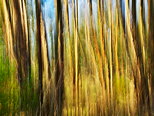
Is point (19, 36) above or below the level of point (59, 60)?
above

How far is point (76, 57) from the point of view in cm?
324

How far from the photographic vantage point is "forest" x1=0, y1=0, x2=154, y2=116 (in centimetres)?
312

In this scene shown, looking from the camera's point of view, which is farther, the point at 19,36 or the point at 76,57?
the point at 76,57

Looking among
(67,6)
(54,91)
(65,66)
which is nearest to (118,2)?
(67,6)

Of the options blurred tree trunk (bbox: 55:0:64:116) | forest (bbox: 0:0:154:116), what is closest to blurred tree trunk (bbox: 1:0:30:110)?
forest (bbox: 0:0:154:116)

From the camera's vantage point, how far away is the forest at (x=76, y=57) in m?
3.12

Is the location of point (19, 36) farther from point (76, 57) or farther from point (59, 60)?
point (76, 57)

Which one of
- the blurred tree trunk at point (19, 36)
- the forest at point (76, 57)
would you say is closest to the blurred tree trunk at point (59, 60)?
the forest at point (76, 57)

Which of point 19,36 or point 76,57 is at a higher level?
point 19,36

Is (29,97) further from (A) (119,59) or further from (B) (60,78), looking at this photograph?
(A) (119,59)

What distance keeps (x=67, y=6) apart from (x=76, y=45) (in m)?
0.31

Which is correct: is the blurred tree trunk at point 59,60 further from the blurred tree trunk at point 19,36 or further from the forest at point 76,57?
the blurred tree trunk at point 19,36

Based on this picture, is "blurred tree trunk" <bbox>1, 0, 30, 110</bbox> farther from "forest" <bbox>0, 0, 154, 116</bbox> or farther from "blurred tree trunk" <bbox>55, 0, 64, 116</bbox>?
"blurred tree trunk" <bbox>55, 0, 64, 116</bbox>

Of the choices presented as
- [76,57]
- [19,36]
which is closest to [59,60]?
[76,57]
